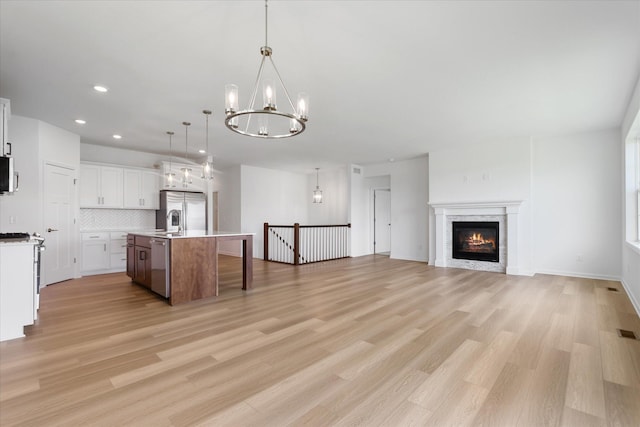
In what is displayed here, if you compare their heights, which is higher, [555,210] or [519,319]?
[555,210]

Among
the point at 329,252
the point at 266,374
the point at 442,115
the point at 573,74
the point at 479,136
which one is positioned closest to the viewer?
the point at 266,374

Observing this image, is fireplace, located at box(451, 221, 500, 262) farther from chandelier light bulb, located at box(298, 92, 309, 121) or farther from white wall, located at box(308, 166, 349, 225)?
chandelier light bulb, located at box(298, 92, 309, 121)

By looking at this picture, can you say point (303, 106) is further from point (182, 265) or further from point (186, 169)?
point (186, 169)

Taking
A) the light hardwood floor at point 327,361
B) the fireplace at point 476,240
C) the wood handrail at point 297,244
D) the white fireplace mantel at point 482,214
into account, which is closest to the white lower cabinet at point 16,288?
the light hardwood floor at point 327,361

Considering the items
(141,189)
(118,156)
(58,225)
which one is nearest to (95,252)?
(58,225)

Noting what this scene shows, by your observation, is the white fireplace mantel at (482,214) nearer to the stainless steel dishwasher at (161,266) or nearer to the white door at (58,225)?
the stainless steel dishwasher at (161,266)

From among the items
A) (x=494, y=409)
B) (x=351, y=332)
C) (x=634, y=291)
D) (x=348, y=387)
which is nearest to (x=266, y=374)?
(x=348, y=387)

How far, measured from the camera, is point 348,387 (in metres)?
2.06

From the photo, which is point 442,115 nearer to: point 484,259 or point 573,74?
point 573,74

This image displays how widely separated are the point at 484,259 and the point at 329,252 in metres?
3.93

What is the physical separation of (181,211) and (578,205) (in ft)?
28.4

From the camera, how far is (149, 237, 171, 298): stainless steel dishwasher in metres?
4.06

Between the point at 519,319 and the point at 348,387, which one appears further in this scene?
the point at 519,319

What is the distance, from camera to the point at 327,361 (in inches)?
95.6
